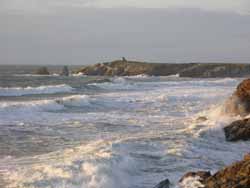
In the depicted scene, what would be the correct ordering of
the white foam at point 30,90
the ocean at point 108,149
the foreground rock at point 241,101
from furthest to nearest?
the white foam at point 30,90, the foreground rock at point 241,101, the ocean at point 108,149

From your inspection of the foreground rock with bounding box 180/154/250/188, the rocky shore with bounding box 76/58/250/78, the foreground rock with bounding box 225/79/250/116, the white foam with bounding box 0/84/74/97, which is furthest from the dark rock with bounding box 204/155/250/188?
the rocky shore with bounding box 76/58/250/78

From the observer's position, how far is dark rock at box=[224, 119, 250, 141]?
13.3 meters

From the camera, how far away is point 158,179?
9.49 metres

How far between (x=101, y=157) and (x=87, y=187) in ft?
6.27

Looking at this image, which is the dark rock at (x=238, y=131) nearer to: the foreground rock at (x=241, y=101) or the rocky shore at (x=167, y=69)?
the foreground rock at (x=241, y=101)

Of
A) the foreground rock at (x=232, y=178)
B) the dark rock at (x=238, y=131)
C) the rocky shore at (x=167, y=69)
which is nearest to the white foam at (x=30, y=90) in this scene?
the dark rock at (x=238, y=131)

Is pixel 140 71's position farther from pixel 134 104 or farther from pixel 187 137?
pixel 187 137

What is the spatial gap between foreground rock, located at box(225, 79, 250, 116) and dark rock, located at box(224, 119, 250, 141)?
3490 millimetres

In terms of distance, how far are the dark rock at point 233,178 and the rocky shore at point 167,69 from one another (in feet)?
253

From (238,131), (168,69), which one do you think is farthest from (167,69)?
(238,131)

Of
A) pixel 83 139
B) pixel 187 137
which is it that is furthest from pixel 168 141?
pixel 83 139

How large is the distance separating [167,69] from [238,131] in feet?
256

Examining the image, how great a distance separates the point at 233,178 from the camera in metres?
7.40

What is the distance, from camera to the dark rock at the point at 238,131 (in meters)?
13.3
